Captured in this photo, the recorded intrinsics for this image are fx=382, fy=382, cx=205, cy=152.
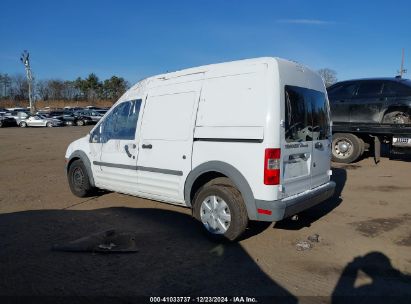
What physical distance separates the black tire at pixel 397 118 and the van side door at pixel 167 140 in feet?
24.6

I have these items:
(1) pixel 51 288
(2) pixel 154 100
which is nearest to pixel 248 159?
(2) pixel 154 100

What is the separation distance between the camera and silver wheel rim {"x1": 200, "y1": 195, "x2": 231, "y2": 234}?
4652 millimetres

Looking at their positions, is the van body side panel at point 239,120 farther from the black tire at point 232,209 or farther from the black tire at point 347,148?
the black tire at point 347,148

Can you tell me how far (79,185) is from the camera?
7.05 m

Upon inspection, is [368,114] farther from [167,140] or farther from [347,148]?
[167,140]

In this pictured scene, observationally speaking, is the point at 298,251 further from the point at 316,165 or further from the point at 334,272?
the point at 316,165

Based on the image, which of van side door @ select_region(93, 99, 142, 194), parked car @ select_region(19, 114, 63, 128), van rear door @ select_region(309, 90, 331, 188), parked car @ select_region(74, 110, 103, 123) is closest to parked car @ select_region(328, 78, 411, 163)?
van rear door @ select_region(309, 90, 331, 188)

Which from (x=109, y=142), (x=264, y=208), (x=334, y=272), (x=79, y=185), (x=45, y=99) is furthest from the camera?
(x=45, y=99)

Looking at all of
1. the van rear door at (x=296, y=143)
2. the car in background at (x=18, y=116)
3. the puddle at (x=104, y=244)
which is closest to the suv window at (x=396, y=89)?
the van rear door at (x=296, y=143)

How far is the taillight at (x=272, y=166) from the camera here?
4199mm

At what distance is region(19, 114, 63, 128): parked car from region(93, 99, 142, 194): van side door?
1338 inches

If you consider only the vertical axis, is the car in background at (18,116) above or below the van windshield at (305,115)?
above

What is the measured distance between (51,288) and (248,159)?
2.40 meters

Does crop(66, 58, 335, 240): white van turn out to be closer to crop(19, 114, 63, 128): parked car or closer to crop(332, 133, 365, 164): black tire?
crop(332, 133, 365, 164): black tire
